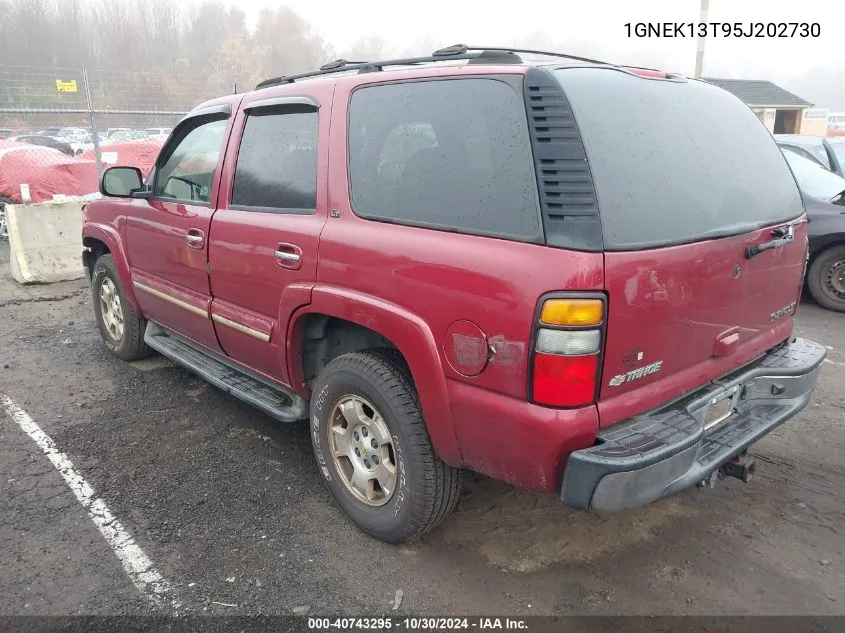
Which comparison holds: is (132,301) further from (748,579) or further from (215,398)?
(748,579)

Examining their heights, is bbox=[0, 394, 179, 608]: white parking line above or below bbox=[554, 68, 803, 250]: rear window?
below

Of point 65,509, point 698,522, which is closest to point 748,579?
point 698,522

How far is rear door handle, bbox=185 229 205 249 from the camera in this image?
356cm

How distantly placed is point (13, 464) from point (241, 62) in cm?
4853

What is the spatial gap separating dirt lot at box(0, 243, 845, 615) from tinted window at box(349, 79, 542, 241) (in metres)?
1.48

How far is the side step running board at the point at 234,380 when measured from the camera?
3.28 m

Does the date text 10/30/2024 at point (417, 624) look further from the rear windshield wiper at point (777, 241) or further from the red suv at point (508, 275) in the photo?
the rear windshield wiper at point (777, 241)

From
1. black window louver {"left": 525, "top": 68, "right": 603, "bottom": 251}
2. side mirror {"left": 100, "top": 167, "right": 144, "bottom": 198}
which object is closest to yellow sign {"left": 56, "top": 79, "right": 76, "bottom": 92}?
side mirror {"left": 100, "top": 167, "right": 144, "bottom": 198}

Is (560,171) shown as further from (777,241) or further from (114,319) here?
(114,319)

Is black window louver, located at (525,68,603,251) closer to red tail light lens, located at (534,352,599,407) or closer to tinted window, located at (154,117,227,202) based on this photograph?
red tail light lens, located at (534,352,599,407)

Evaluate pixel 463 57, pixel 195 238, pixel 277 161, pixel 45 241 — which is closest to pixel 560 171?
pixel 463 57

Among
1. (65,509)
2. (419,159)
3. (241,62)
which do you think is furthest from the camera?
(241,62)

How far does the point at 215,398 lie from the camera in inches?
176

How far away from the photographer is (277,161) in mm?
3203
